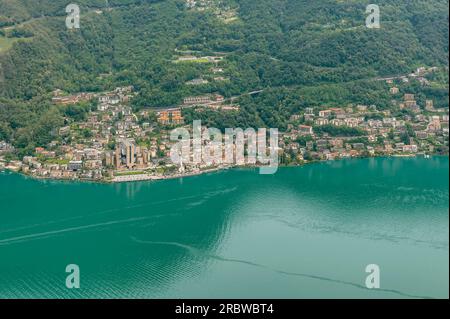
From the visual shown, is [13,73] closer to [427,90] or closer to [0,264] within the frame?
[0,264]

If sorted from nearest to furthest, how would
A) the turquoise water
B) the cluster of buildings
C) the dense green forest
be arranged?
the turquoise water
the cluster of buildings
the dense green forest

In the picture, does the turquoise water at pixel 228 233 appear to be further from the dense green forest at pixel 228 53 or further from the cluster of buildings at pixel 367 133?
the dense green forest at pixel 228 53

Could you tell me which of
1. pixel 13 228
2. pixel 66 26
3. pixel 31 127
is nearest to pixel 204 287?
pixel 13 228

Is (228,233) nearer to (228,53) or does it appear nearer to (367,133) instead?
(367,133)

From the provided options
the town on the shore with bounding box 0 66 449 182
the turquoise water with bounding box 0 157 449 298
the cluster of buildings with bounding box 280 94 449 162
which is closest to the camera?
the turquoise water with bounding box 0 157 449 298

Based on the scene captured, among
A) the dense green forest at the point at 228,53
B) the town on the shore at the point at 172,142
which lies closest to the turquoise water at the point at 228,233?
the town on the shore at the point at 172,142

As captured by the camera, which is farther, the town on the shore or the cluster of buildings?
the cluster of buildings

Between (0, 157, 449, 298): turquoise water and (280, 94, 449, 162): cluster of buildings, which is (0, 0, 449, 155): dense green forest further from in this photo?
(0, 157, 449, 298): turquoise water

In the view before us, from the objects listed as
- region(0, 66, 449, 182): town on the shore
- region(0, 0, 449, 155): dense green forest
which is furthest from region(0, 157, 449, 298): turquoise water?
region(0, 0, 449, 155): dense green forest
